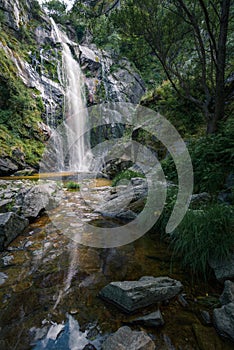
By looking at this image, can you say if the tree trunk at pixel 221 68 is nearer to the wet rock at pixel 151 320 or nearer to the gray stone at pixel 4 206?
the wet rock at pixel 151 320

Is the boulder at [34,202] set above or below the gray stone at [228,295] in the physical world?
above

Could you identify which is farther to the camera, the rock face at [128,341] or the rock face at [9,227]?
the rock face at [9,227]

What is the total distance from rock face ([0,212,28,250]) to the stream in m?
0.11

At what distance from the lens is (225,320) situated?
1415 millimetres

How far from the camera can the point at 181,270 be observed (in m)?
2.22

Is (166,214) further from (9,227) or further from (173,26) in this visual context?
(173,26)

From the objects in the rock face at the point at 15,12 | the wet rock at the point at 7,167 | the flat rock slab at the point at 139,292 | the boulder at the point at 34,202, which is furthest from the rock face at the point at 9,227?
the rock face at the point at 15,12

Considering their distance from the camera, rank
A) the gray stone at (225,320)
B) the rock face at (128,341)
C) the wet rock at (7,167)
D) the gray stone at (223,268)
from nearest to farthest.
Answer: the rock face at (128,341)
the gray stone at (225,320)
the gray stone at (223,268)
the wet rock at (7,167)

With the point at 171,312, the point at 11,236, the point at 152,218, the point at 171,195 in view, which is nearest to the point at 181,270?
the point at 171,312

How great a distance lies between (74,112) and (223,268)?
2334 cm

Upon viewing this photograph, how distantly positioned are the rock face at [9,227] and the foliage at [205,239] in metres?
2.30

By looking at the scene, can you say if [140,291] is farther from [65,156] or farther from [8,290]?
[65,156]

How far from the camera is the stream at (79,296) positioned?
4.56ft

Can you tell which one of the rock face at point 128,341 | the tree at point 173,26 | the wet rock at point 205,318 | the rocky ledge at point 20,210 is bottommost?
the wet rock at point 205,318
